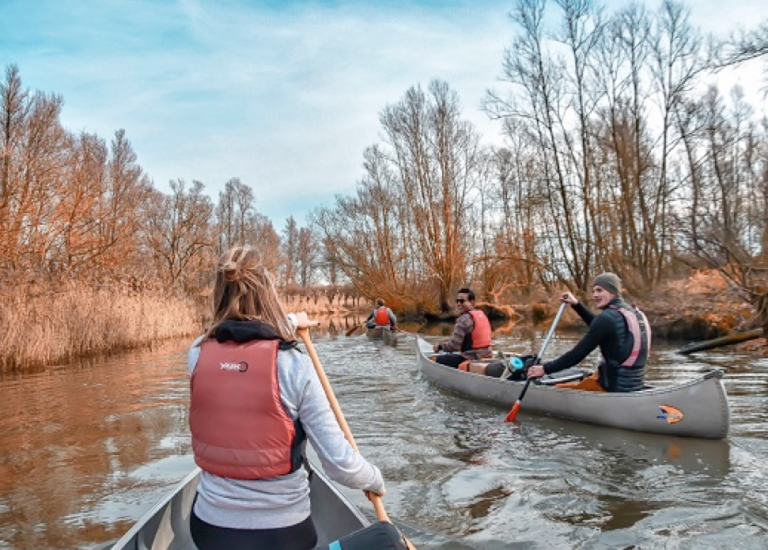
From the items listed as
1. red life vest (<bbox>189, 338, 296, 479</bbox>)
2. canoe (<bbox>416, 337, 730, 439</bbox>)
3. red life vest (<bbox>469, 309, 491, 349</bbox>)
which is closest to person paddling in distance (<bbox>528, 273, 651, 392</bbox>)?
canoe (<bbox>416, 337, 730, 439</bbox>)

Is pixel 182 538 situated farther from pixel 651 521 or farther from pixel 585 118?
pixel 585 118

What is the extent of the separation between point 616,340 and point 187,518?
13.4 feet

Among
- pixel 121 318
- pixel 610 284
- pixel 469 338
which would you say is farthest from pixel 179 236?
pixel 610 284

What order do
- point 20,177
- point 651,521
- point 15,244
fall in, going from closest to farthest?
point 651,521 < point 15,244 < point 20,177

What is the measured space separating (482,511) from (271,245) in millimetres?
37725

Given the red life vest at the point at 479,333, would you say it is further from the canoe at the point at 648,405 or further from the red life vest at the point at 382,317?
the red life vest at the point at 382,317

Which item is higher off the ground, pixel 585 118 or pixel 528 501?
pixel 585 118

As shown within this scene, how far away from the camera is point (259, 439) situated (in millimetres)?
2090

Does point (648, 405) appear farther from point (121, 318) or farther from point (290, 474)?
point (121, 318)

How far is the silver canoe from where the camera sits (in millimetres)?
2822

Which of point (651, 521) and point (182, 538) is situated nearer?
point (182, 538)

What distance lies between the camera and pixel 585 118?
1812cm

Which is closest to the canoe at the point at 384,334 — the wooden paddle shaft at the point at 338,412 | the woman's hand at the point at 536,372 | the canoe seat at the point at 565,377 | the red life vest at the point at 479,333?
the red life vest at the point at 479,333

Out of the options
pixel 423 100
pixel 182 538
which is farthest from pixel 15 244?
pixel 423 100
